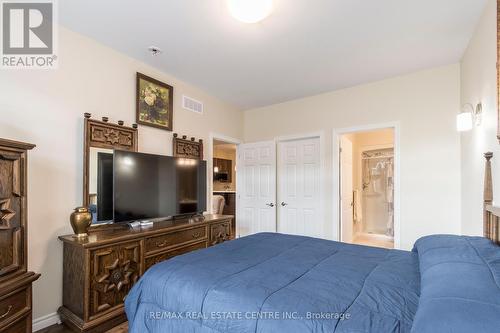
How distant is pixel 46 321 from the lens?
2.15m

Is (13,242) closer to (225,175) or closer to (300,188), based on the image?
(300,188)

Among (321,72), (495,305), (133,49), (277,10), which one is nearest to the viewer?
(495,305)

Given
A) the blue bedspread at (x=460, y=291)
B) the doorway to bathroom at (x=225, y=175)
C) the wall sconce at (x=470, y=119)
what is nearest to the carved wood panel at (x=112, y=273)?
the blue bedspread at (x=460, y=291)

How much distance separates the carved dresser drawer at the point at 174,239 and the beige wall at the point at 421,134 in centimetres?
207

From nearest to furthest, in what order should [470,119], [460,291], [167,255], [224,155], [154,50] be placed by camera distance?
[460,291]
[470,119]
[167,255]
[154,50]
[224,155]

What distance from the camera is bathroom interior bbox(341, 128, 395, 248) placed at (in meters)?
5.46

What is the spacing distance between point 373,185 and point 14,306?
241 inches

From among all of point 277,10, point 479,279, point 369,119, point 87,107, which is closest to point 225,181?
point 369,119

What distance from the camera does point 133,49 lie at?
9.04 ft

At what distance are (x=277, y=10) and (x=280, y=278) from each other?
2.06m

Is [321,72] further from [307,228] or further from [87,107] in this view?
[87,107]

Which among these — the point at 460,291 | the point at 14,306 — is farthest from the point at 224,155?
the point at 460,291

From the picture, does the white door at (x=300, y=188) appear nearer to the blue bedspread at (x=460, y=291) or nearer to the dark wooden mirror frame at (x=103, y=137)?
the dark wooden mirror frame at (x=103, y=137)

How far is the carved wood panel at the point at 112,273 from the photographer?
2033mm
